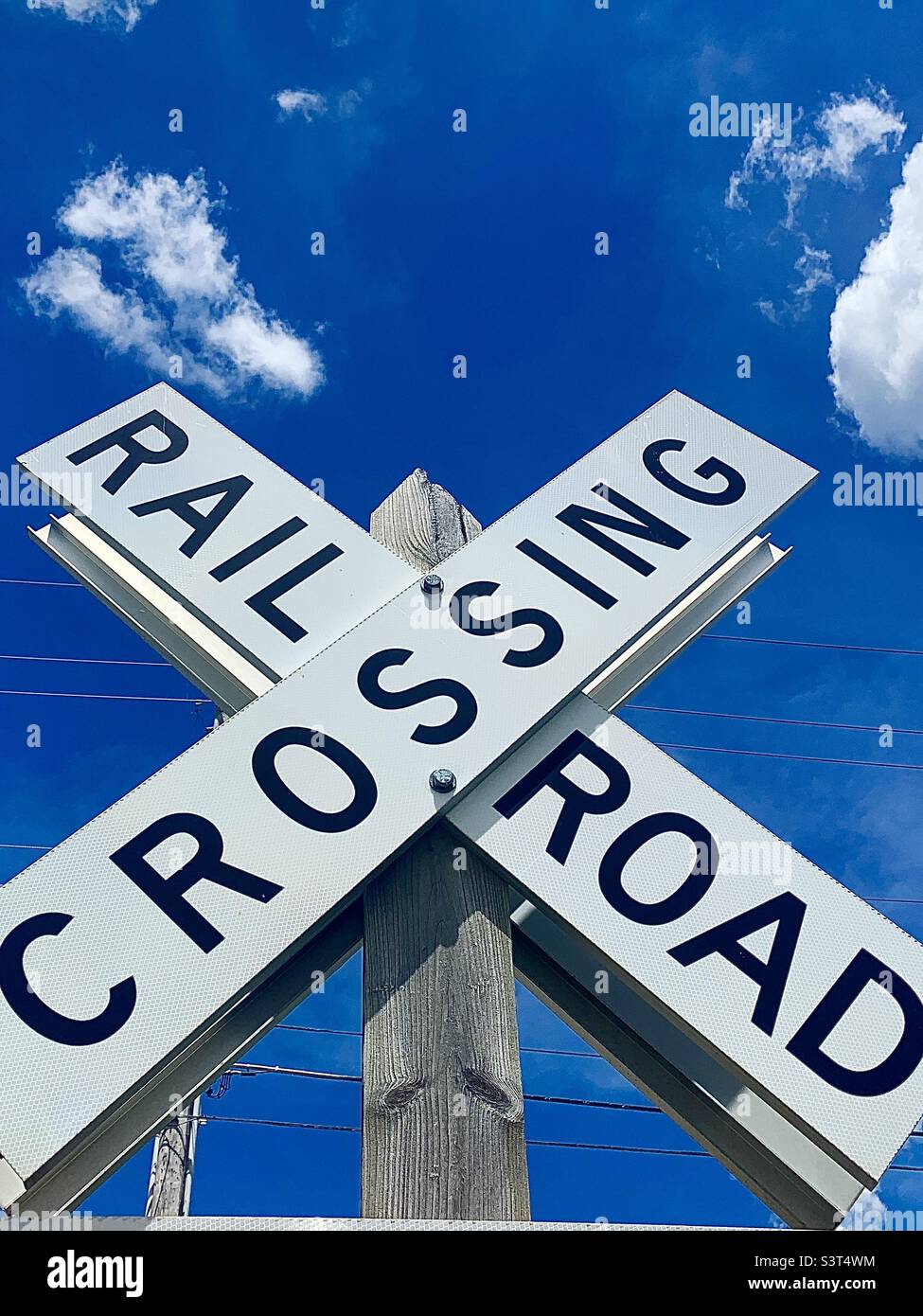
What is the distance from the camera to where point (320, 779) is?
1937 millimetres

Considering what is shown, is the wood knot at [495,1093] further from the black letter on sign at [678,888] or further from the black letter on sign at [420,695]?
the black letter on sign at [420,695]

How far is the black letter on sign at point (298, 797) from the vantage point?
1.88 meters

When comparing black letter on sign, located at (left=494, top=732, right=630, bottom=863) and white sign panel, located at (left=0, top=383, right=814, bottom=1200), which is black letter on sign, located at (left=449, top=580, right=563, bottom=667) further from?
black letter on sign, located at (left=494, top=732, right=630, bottom=863)

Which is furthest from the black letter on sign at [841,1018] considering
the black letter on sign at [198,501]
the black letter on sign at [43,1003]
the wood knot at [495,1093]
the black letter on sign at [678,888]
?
the black letter on sign at [198,501]

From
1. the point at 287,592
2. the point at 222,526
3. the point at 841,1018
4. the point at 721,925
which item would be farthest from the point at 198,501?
the point at 841,1018

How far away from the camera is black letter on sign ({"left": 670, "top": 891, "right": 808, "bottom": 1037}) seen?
1749 mm

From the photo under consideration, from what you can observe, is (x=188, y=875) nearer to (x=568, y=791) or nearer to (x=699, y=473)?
(x=568, y=791)

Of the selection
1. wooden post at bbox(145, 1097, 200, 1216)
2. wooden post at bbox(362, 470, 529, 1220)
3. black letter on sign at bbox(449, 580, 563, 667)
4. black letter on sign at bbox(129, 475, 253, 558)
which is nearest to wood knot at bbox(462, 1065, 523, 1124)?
wooden post at bbox(362, 470, 529, 1220)

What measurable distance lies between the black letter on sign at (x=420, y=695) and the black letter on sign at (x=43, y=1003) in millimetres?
702

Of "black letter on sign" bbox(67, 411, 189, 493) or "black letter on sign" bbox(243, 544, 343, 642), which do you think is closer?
"black letter on sign" bbox(243, 544, 343, 642)

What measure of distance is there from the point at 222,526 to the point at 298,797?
2.64 feet

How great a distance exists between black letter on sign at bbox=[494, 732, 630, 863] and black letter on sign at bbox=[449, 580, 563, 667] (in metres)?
0.20

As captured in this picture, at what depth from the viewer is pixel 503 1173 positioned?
1.47 m
